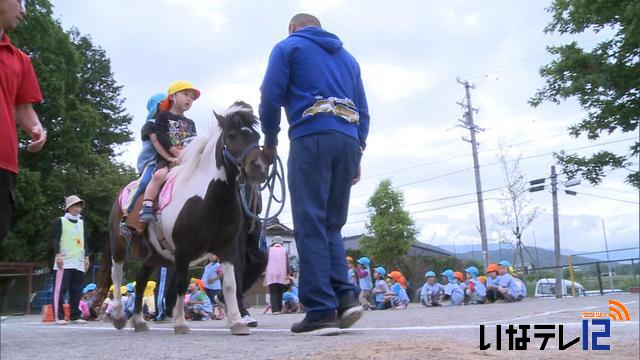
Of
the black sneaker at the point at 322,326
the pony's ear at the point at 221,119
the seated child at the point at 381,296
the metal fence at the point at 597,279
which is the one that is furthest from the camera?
the metal fence at the point at 597,279

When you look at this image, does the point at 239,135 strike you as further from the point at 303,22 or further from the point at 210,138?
the point at 303,22

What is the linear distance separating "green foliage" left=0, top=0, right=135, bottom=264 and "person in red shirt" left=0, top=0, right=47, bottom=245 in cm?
2773

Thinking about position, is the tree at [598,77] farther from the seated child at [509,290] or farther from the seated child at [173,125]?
the seated child at [173,125]

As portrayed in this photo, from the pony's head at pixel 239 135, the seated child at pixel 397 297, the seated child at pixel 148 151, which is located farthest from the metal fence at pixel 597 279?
the pony's head at pixel 239 135

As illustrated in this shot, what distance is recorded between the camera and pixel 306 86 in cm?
471

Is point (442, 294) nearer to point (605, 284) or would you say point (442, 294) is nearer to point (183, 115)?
point (605, 284)

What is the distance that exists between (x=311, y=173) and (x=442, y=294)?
43.9 ft

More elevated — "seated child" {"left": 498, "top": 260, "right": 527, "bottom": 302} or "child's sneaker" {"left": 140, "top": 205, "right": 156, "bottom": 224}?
"child's sneaker" {"left": 140, "top": 205, "right": 156, "bottom": 224}

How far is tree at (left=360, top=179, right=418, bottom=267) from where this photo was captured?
42.1m

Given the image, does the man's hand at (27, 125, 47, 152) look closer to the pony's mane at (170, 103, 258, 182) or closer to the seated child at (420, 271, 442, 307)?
the pony's mane at (170, 103, 258, 182)

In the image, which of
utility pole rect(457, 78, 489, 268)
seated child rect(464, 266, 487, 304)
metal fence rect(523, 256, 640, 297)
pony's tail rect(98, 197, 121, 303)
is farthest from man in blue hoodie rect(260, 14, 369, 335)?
utility pole rect(457, 78, 489, 268)

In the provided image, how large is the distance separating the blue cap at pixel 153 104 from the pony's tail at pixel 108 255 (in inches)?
47.8

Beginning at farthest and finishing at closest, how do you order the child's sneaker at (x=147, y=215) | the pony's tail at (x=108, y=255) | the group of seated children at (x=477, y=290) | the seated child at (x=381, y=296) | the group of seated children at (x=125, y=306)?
the seated child at (x=381, y=296)
the group of seated children at (x=477, y=290)
the group of seated children at (x=125, y=306)
the pony's tail at (x=108, y=255)
the child's sneaker at (x=147, y=215)

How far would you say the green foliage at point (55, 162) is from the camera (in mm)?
30312
